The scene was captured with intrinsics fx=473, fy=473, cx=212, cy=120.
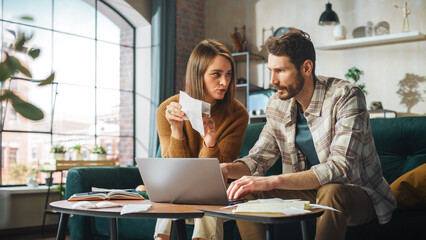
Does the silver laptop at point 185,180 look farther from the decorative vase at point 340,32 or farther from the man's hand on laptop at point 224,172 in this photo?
the decorative vase at point 340,32

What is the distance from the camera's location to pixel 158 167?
1481 millimetres

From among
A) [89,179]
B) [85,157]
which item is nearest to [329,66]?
[85,157]

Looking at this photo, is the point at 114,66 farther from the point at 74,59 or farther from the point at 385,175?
the point at 385,175

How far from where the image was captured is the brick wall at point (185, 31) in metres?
5.94

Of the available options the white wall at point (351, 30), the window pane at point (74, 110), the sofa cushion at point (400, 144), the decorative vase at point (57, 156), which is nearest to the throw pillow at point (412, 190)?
the sofa cushion at point (400, 144)

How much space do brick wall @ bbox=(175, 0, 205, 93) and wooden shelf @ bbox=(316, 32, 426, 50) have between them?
5.47 feet

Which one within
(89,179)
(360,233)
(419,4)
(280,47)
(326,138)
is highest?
(419,4)

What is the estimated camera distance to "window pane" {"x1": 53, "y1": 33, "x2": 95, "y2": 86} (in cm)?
515

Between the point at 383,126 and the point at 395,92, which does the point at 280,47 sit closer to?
the point at 383,126

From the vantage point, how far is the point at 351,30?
17.8ft

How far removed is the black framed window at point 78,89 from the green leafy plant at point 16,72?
4665 millimetres

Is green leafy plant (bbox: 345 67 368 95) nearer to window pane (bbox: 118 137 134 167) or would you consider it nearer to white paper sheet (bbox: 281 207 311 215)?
window pane (bbox: 118 137 134 167)

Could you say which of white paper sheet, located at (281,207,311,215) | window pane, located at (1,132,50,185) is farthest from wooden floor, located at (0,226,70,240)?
white paper sheet, located at (281,207,311,215)

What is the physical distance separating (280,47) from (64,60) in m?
3.80
